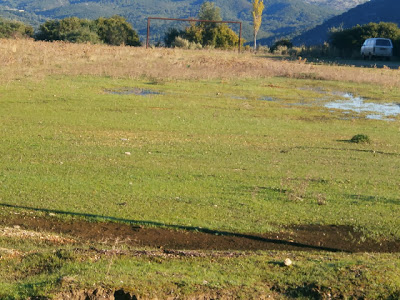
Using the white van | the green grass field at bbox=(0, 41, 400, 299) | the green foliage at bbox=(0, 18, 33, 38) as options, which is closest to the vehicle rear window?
the white van

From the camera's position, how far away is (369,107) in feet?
76.9

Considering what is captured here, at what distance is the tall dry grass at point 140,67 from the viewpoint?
28.4 meters

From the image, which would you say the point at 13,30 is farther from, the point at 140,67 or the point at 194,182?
the point at 194,182

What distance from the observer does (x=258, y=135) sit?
617 inches

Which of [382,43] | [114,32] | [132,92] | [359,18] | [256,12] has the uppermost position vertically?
[359,18]

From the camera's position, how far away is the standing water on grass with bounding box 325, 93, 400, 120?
2147 centimetres

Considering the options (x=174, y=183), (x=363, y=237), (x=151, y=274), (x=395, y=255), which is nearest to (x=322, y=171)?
(x=174, y=183)

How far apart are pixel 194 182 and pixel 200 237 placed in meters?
2.69

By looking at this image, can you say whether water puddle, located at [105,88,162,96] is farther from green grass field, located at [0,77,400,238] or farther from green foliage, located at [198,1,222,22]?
green foliage, located at [198,1,222,22]

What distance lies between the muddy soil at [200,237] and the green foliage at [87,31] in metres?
43.7

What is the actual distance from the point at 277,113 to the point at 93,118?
21.6ft

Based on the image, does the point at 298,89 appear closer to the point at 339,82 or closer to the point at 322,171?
the point at 339,82

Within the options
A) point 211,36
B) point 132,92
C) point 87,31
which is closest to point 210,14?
point 211,36

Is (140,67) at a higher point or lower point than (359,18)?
lower
